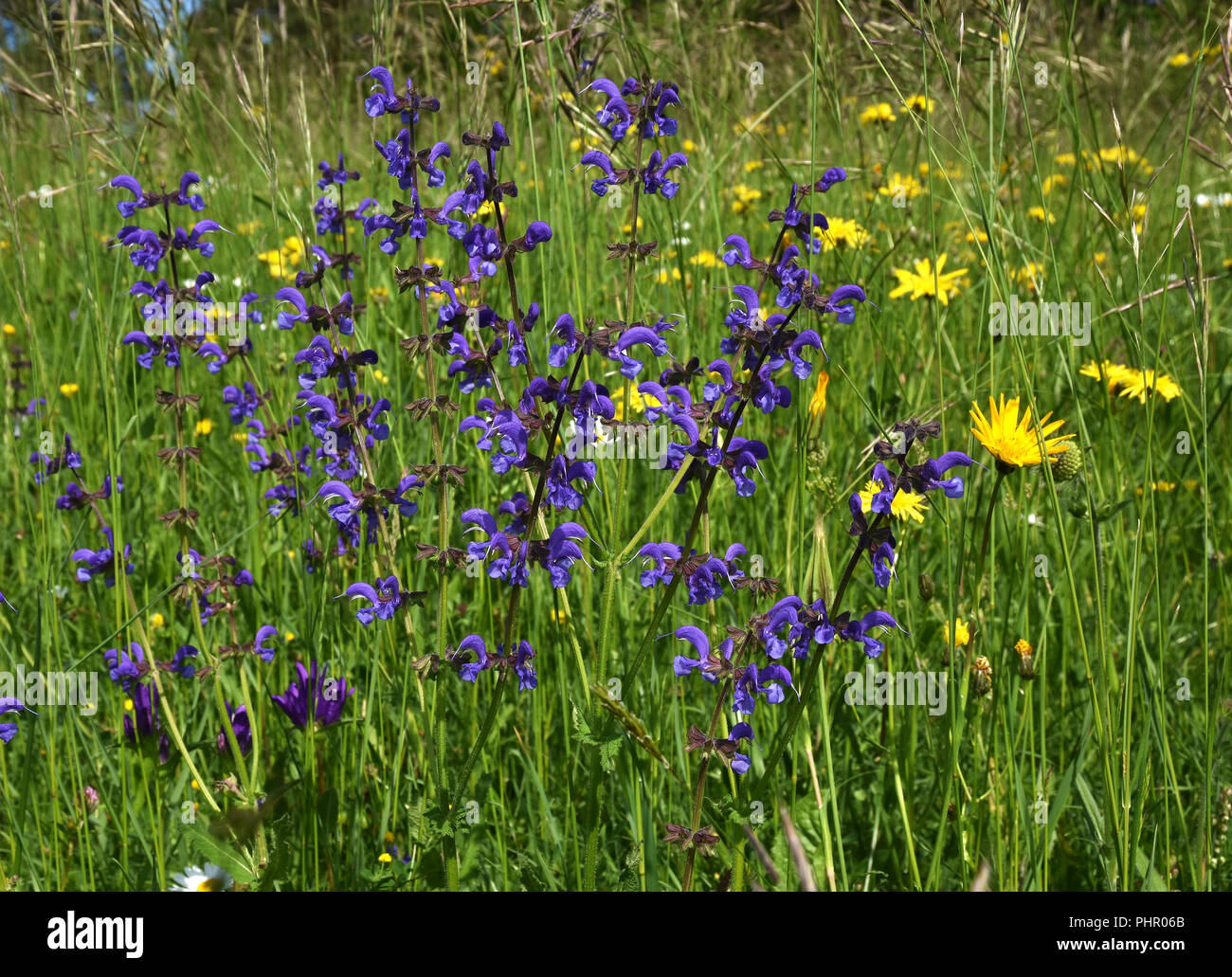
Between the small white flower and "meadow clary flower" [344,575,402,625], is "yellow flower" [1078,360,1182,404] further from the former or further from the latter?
the small white flower

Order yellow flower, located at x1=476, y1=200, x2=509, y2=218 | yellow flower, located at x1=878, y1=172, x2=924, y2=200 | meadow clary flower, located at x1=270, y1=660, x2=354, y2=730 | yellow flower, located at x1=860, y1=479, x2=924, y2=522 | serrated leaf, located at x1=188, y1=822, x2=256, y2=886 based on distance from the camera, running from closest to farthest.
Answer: yellow flower, located at x1=860, y1=479, x2=924, y2=522, serrated leaf, located at x1=188, y1=822, x2=256, y2=886, yellow flower, located at x1=476, y1=200, x2=509, y2=218, meadow clary flower, located at x1=270, y1=660, x2=354, y2=730, yellow flower, located at x1=878, y1=172, x2=924, y2=200

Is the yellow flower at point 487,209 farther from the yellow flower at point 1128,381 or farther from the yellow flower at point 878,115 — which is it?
the yellow flower at point 878,115

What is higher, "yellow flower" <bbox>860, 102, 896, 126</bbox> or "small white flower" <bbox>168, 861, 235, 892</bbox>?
"yellow flower" <bbox>860, 102, 896, 126</bbox>

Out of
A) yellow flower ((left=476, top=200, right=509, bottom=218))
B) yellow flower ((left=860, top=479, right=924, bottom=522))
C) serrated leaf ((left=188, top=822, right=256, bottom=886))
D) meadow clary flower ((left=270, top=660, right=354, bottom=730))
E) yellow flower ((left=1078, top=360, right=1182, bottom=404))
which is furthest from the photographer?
yellow flower ((left=1078, top=360, right=1182, bottom=404))

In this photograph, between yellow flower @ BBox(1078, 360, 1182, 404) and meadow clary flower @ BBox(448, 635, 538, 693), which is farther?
yellow flower @ BBox(1078, 360, 1182, 404)

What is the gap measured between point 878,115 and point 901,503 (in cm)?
312

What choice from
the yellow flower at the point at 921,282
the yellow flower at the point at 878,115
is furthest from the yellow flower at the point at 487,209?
the yellow flower at the point at 878,115

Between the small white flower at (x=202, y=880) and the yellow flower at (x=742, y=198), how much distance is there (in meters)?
3.24

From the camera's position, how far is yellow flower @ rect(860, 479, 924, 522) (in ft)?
4.82

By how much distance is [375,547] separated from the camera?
2041 millimetres

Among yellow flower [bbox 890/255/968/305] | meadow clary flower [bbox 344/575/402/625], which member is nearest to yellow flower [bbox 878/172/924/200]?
yellow flower [bbox 890/255/968/305]

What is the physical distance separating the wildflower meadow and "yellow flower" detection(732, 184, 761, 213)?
113 cm
